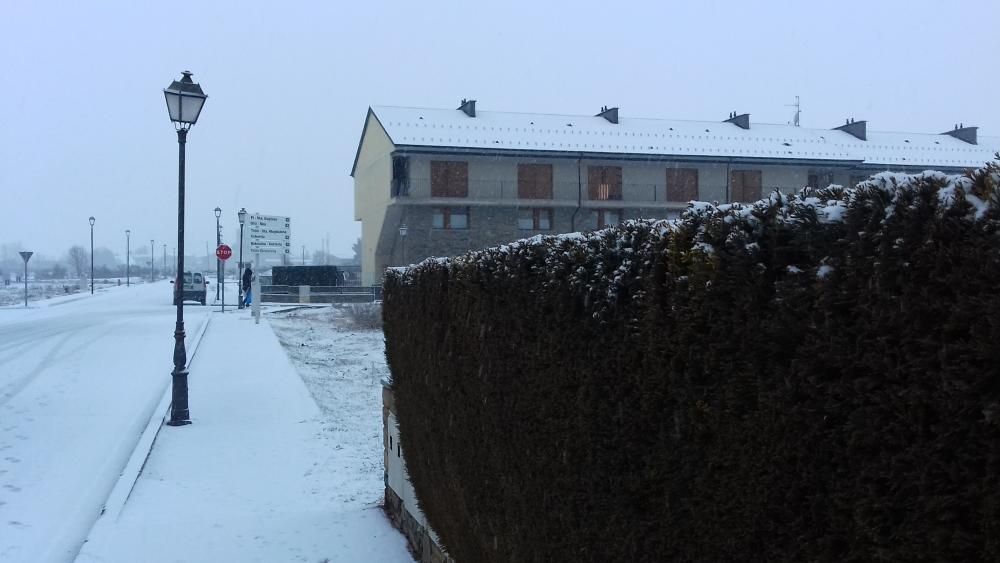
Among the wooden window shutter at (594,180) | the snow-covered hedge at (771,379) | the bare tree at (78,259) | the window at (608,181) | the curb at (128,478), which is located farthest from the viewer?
the bare tree at (78,259)

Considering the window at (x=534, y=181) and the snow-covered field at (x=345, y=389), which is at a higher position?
the window at (x=534, y=181)

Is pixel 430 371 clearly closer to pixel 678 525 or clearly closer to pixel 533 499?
pixel 533 499

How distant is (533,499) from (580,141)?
34.4m

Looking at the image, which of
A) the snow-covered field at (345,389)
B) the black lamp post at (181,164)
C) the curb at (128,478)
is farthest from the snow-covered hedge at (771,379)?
the black lamp post at (181,164)

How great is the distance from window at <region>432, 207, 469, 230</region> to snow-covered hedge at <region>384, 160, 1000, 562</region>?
33.8 m

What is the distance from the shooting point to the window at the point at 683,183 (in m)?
33.2

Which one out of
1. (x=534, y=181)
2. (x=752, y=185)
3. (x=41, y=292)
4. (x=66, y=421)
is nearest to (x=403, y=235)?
(x=534, y=181)

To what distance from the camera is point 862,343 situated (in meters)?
1.57

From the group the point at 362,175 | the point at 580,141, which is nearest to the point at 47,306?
the point at 362,175

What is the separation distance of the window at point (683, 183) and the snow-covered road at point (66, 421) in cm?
2012

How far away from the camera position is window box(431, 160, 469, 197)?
120 ft

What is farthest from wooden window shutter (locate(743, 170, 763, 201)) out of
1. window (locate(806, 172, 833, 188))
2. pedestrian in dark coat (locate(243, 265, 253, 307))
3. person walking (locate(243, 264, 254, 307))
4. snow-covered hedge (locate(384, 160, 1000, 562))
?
snow-covered hedge (locate(384, 160, 1000, 562))

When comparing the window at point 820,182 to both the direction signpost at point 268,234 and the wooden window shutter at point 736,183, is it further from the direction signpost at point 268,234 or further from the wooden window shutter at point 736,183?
the direction signpost at point 268,234

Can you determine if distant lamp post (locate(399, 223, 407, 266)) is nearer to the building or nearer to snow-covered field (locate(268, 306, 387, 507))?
the building
